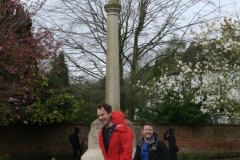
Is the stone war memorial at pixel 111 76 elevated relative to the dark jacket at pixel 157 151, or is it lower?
elevated

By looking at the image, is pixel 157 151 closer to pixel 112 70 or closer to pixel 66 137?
pixel 112 70

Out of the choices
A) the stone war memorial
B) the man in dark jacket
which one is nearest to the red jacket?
the man in dark jacket

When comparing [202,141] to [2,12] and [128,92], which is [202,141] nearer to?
[128,92]

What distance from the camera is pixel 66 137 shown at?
2069cm

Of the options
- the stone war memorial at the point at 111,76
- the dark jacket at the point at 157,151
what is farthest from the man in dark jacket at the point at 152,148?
the stone war memorial at the point at 111,76

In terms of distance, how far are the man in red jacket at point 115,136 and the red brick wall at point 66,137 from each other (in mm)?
15012

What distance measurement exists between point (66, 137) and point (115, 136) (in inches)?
610

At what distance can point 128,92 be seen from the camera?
73.4ft

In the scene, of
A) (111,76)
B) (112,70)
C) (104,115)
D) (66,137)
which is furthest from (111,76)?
(104,115)

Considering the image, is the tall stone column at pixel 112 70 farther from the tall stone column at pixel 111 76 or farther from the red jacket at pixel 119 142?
the red jacket at pixel 119 142

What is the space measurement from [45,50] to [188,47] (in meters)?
9.04

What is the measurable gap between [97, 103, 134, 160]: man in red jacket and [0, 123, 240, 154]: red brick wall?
15012 millimetres

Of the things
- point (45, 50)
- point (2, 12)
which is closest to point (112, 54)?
point (45, 50)

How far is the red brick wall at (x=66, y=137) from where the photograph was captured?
65.4 feet
